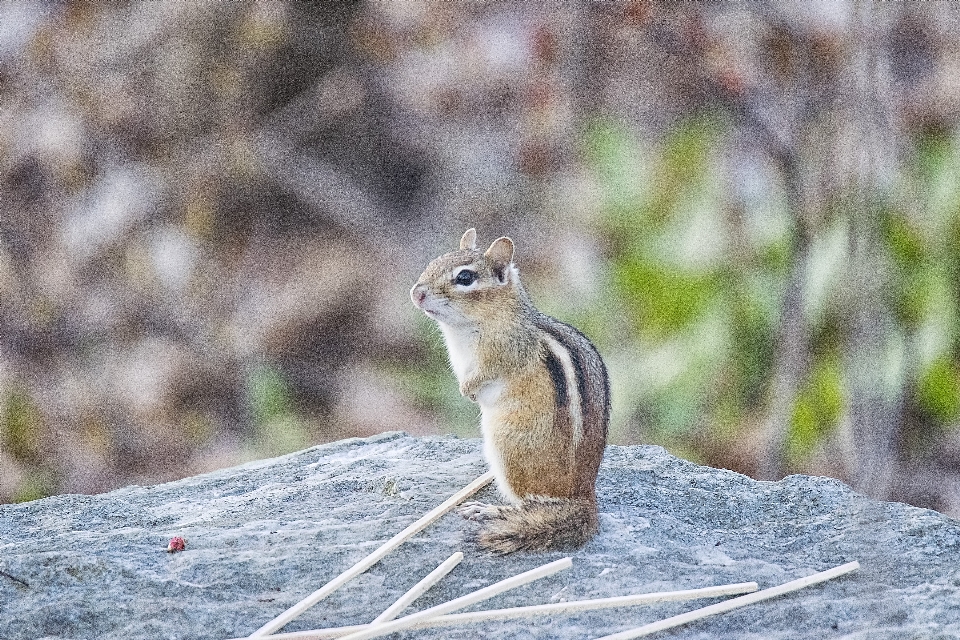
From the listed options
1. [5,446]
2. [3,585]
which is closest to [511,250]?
[3,585]

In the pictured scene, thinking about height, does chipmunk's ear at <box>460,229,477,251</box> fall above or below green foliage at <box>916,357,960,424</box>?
above

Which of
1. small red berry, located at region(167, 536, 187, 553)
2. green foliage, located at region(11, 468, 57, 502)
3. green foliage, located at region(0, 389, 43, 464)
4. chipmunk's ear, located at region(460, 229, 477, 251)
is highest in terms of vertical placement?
green foliage, located at region(0, 389, 43, 464)

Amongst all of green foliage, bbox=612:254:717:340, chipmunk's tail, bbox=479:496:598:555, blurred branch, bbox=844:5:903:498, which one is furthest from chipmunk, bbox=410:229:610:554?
blurred branch, bbox=844:5:903:498

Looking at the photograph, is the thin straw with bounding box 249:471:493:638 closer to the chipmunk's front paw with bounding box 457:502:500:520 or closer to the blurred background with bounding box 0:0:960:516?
the chipmunk's front paw with bounding box 457:502:500:520

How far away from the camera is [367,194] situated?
277 cm

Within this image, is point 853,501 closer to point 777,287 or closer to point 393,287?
point 777,287

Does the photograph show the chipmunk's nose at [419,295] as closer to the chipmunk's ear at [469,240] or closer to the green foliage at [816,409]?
the chipmunk's ear at [469,240]

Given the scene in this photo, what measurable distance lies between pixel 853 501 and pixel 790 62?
945mm

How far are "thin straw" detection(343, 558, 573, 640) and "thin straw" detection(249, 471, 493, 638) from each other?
107 millimetres

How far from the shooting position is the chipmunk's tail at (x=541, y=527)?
1957 mm

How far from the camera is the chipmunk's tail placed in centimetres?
196

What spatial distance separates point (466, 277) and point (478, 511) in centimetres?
42

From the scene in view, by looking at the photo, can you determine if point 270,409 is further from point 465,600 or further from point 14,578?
point 465,600

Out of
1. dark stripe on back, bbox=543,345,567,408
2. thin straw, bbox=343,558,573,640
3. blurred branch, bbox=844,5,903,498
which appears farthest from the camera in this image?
blurred branch, bbox=844,5,903,498
